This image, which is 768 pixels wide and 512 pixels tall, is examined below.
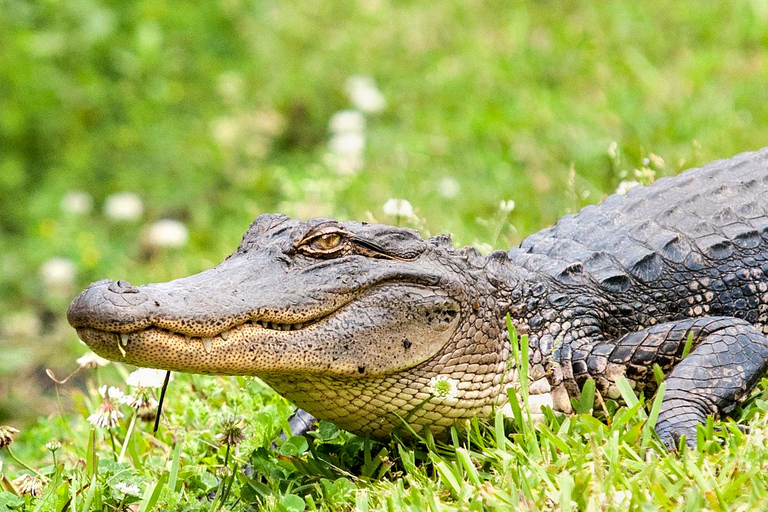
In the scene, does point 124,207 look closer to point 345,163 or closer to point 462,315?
point 345,163

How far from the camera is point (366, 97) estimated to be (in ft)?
29.1

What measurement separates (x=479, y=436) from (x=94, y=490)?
1.27 metres

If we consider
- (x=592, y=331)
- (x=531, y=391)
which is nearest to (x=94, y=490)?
(x=531, y=391)

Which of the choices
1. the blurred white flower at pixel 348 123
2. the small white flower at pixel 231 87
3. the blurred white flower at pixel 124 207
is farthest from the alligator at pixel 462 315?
the small white flower at pixel 231 87

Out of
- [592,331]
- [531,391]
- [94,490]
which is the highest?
[592,331]

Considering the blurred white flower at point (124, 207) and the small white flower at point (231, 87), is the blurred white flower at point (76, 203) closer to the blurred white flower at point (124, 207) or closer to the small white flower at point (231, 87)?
the blurred white flower at point (124, 207)

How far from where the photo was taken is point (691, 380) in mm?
3207

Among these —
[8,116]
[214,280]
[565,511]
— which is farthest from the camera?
[8,116]

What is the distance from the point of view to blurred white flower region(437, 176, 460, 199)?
22.3 feet

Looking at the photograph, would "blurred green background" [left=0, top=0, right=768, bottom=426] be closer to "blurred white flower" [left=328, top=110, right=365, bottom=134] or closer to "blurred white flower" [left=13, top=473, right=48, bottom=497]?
"blurred white flower" [left=328, top=110, right=365, bottom=134]

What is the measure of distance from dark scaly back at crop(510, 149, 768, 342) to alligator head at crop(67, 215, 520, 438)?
1.20ft

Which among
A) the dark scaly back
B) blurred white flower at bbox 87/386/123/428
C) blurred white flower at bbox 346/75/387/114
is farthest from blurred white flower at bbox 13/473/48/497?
blurred white flower at bbox 346/75/387/114

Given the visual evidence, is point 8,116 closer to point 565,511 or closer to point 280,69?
point 280,69

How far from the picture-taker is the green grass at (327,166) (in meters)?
3.06
